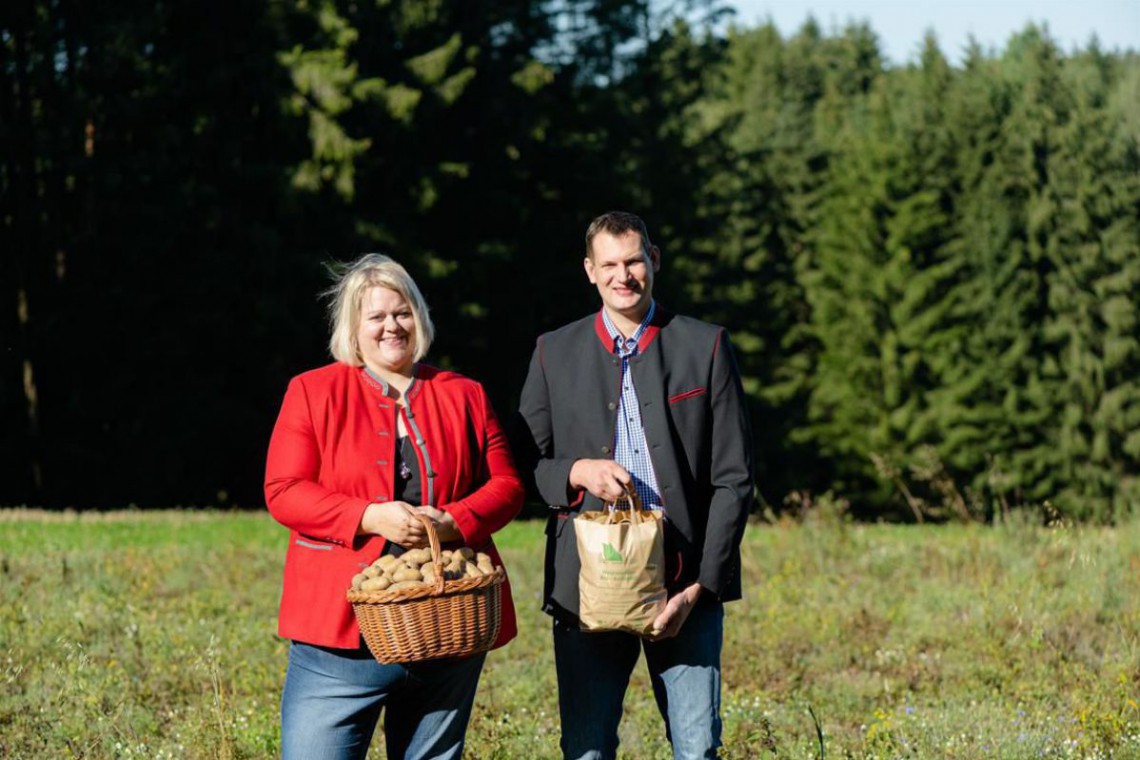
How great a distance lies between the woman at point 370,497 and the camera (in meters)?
3.79

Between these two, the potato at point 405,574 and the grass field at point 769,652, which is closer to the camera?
the potato at point 405,574

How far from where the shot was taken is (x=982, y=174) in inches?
1544

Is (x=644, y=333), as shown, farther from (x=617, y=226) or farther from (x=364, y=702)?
(x=364, y=702)

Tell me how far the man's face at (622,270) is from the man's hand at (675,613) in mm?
890

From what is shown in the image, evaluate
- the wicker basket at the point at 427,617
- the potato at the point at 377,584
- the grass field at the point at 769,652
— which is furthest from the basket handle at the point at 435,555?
the grass field at the point at 769,652

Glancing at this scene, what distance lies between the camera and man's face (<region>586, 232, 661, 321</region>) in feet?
13.2

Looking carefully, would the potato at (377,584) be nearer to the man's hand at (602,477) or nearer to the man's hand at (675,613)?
the man's hand at (602,477)

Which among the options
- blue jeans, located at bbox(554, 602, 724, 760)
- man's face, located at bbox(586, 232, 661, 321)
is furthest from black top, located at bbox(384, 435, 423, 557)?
man's face, located at bbox(586, 232, 661, 321)

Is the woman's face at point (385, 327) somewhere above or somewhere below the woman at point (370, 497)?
above

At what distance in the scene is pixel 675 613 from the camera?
3922mm

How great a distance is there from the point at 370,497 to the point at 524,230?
23.6 m

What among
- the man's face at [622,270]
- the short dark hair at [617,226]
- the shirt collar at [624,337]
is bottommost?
the shirt collar at [624,337]

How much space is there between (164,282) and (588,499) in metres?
19.6

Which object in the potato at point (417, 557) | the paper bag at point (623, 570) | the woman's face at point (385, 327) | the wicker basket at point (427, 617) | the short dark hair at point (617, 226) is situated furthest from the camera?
the short dark hair at point (617, 226)
